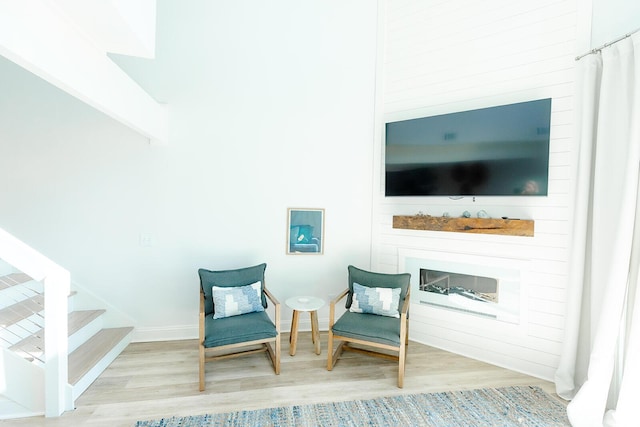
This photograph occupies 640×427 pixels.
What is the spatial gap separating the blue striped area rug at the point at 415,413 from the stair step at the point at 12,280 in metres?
1.83

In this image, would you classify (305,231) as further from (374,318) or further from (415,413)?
(415,413)

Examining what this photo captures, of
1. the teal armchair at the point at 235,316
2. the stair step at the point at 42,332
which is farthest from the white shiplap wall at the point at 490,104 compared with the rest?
the stair step at the point at 42,332

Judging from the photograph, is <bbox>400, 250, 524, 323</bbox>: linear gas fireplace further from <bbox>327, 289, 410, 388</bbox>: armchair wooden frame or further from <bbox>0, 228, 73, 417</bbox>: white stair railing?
<bbox>0, 228, 73, 417</bbox>: white stair railing

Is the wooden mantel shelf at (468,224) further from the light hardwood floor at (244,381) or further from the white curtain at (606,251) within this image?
the light hardwood floor at (244,381)

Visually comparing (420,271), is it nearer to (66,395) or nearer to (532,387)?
(532,387)

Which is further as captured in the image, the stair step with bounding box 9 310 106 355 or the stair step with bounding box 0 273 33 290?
the stair step with bounding box 0 273 33 290

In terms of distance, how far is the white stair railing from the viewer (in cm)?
201

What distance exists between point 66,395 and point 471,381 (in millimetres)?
3102

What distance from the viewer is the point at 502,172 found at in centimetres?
270

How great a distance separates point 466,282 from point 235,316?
88.7 inches

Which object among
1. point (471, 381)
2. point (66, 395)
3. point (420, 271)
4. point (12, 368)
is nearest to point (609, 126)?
point (420, 271)

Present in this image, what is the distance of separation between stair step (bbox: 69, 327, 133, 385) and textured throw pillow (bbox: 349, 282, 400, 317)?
87.6 inches

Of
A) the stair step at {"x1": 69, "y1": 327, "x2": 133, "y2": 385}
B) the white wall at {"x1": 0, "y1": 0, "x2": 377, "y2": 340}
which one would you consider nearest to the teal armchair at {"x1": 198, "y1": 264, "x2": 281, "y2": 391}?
the white wall at {"x1": 0, "y1": 0, "x2": 377, "y2": 340}

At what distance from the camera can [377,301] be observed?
2.89 metres
